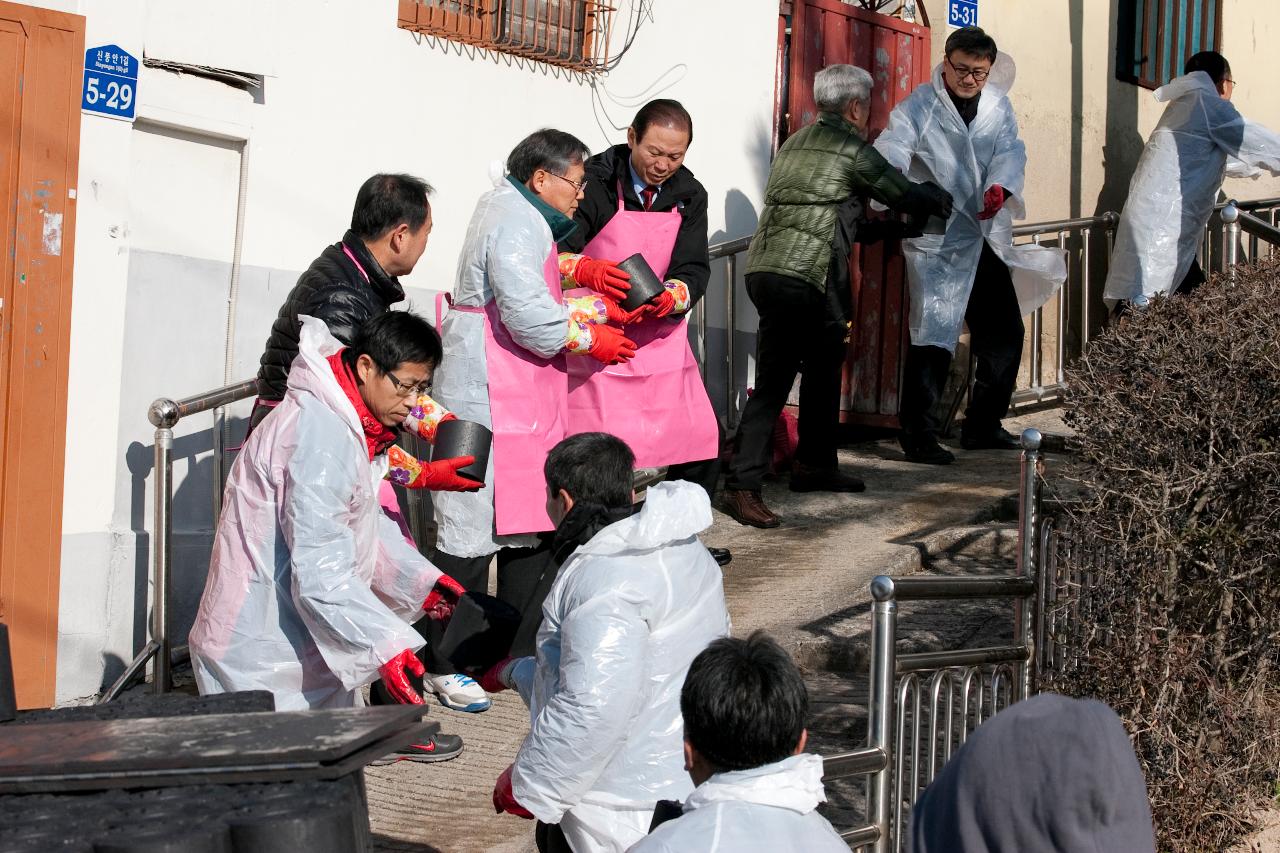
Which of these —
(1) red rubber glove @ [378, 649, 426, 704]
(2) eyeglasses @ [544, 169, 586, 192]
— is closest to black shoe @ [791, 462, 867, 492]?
(2) eyeglasses @ [544, 169, 586, 192]

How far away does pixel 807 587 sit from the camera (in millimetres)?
6469

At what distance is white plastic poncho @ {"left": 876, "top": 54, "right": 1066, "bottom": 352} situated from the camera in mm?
8031

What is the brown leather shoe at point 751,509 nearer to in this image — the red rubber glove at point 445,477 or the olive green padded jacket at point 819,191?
the olive green padded jacket at point 819,191

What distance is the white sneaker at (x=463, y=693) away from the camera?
5.54 m

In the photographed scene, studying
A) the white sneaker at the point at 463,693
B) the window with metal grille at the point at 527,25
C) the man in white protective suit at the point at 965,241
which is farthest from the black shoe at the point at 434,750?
the man in white protective suit at the point at 965,241

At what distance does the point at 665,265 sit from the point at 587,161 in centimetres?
54

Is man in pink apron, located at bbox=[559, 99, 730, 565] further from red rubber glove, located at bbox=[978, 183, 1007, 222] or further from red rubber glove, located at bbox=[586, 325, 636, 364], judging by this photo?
red rubber glove, located at bbox=[978, 183, 1007, 222]

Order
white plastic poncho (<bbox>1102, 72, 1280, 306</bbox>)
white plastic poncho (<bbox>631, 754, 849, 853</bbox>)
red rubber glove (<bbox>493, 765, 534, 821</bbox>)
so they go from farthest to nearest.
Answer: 1. white plastic poncho (<bbox>1102, 72, 1280, 306</bbox>)
2. red rubber glove (<bbox>493, 765, 534, 821</bbox>)
3. white plastic poncho (<bbox>631, 754, 849, 853</bbox>)

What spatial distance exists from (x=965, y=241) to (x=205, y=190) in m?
3.88

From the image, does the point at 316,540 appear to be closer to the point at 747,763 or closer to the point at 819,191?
→ the point at 747,763

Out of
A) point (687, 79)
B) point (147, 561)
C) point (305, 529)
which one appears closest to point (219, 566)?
point (305, 529)

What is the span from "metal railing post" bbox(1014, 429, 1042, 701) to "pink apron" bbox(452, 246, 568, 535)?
1.62 metres

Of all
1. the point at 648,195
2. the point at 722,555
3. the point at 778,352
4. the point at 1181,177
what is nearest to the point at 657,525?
the point at 648,195

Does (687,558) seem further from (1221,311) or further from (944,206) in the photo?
(944,206)
